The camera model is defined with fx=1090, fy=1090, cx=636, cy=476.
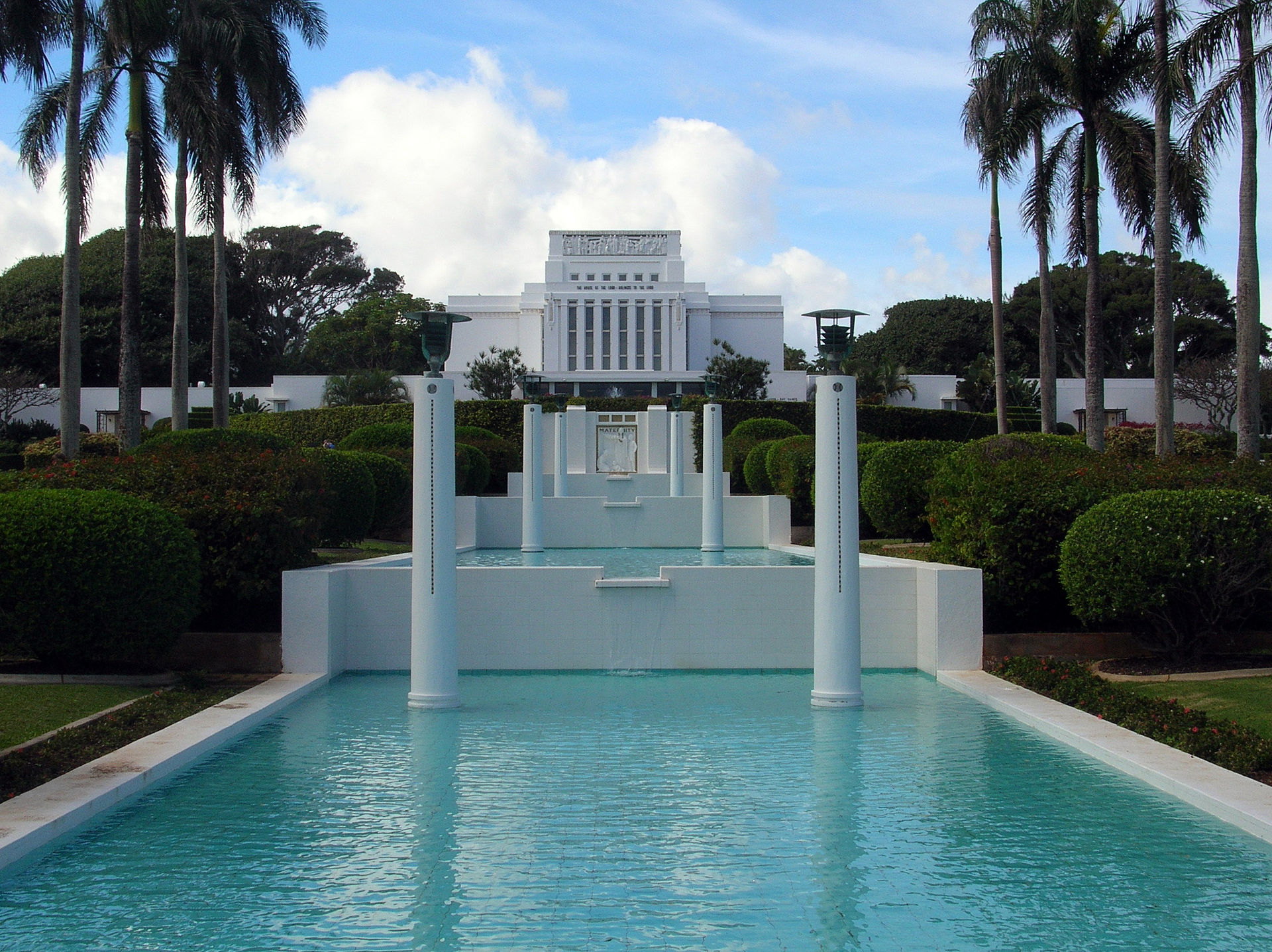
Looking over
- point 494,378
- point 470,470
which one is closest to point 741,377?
point 494,378

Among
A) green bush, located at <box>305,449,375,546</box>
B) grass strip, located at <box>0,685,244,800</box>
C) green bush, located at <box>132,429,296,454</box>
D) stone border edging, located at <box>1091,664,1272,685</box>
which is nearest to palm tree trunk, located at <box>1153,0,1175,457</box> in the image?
stone border edging, located at <box>1091,664,1272,685</box>

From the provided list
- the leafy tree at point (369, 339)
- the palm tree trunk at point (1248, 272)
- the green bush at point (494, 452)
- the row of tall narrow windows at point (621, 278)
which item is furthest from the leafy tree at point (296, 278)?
the palm tree trunk at point (1248, 272)

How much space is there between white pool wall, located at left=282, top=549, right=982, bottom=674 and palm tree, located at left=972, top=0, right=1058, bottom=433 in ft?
52.8

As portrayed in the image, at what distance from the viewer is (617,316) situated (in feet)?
186

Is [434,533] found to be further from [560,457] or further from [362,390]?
[362,390]

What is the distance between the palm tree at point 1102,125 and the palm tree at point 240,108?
16.6 metres

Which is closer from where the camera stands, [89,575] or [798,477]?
[89,575]

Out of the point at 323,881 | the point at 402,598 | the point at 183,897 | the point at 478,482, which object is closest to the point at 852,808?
the point at 323,881

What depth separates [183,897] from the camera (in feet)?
15.0

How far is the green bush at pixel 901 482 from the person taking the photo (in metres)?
16.6

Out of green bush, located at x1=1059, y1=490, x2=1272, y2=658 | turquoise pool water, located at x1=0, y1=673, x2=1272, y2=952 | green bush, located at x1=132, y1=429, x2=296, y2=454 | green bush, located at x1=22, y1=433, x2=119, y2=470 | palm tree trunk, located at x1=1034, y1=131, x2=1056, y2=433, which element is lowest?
turquoise pool water, located at x1=0, y1=673, x2=1272, y2=952

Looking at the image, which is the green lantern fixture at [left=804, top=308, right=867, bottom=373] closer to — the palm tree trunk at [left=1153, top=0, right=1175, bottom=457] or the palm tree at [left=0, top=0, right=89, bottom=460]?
the palm tree trunk at [left=1153, top=0, right=1175, bottom=457]

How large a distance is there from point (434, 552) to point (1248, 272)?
572 inches

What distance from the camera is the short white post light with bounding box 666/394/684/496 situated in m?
24.6
